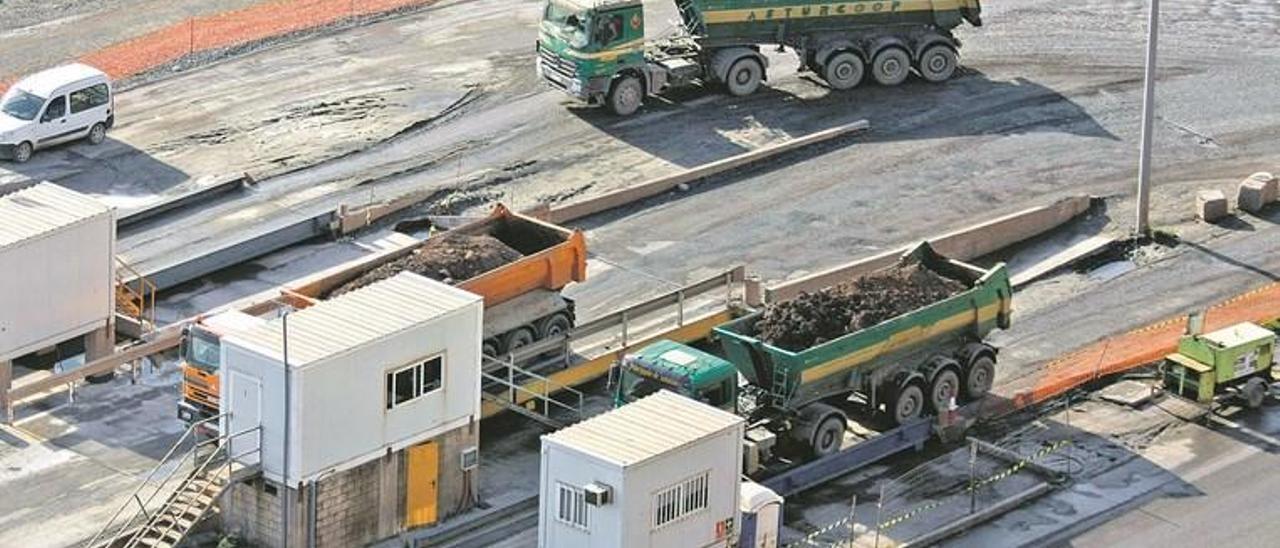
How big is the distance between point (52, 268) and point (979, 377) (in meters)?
16.0

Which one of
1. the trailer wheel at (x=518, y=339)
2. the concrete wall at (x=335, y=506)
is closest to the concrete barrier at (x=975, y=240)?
the trailer wheel at (x=518, y=339)

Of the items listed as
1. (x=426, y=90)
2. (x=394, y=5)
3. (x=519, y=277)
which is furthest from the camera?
(x=394, y=5)

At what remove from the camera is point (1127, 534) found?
136ft

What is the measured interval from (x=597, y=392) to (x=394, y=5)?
25.5 metres

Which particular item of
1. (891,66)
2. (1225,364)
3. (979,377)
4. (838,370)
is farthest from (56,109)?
(1225,364)

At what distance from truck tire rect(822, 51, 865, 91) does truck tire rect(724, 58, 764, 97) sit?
62.2 inches

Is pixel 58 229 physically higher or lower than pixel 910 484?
higher

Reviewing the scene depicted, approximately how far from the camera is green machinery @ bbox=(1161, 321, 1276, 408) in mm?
45375

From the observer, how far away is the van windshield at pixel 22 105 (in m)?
56.8

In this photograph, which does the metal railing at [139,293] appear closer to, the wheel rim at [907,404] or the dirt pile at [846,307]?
the dirt pile at [846,307]

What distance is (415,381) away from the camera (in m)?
40.2

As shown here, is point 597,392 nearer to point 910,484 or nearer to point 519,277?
point 519,277

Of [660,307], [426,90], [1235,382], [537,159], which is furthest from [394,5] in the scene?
[1235,382]

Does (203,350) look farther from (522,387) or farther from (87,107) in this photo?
(87,107)
